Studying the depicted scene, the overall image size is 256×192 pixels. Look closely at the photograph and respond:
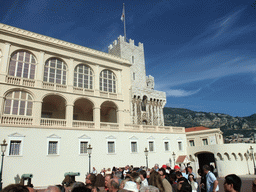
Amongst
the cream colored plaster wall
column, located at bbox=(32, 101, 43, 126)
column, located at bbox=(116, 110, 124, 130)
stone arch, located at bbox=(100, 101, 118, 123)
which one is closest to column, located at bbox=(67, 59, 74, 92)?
column, located at bbox=(32, 101, 43, 126)

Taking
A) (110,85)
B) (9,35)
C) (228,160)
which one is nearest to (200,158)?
(228,160)

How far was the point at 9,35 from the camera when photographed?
20875 millimetres

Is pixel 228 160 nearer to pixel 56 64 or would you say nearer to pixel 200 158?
pixel 200 158

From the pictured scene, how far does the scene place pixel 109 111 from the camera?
29.6 meters

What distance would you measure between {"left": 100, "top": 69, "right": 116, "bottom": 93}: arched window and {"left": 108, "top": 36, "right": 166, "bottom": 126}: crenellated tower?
7.30 metres

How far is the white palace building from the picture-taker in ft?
62.6

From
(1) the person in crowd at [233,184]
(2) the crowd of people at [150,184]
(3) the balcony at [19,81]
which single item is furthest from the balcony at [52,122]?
(1) the person in crowd at [233,184]

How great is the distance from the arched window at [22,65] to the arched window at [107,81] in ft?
27.6

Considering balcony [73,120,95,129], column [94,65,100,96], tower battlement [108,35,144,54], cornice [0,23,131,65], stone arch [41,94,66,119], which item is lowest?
balcony [73,120,95,129]

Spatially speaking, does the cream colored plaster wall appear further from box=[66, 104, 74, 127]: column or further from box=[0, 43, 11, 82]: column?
box=[0, 43, 11, 82]: column

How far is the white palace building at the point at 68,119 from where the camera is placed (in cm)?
1908

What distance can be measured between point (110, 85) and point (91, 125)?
6453 millimetres

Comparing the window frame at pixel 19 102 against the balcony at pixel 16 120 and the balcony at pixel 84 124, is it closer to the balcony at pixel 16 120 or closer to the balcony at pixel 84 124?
the balcony at pixel 16 120

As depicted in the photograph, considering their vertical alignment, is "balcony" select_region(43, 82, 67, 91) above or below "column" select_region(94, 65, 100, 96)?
below
